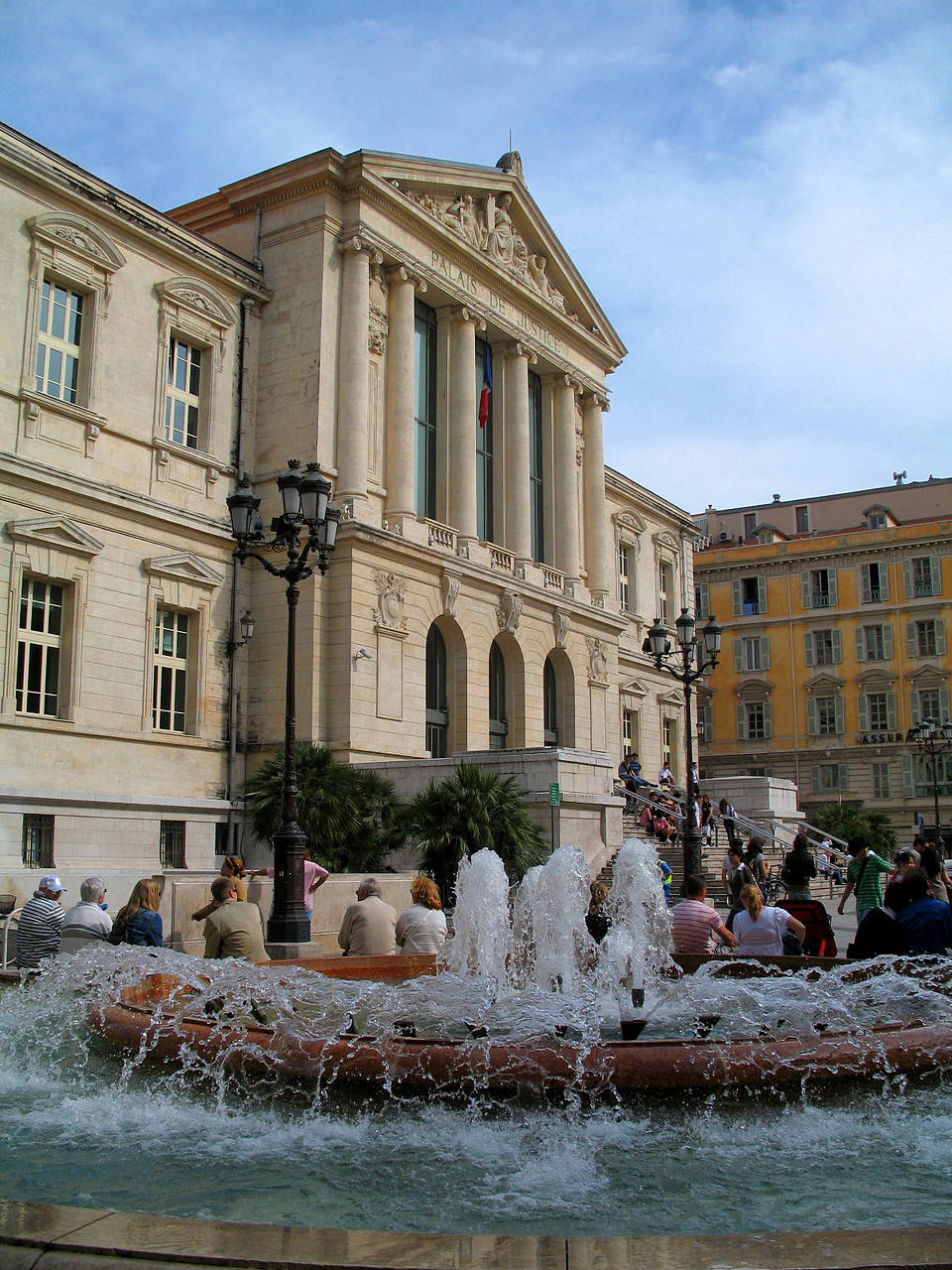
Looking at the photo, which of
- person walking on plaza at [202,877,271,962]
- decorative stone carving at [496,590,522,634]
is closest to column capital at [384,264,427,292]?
decorative stone carving at [496,590,522,634]

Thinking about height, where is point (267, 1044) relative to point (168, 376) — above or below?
below

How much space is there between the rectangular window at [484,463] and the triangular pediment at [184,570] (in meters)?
9.20

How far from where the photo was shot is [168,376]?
25.7m

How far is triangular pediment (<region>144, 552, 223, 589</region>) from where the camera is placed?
2428cm

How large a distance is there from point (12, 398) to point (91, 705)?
5.85 meters

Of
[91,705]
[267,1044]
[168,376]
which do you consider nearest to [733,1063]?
[267,1044]

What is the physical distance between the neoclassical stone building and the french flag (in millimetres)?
79

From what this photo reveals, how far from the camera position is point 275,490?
26.8m

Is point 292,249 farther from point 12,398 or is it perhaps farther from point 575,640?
point 575,640

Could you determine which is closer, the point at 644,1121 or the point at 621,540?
the point at 644,1121

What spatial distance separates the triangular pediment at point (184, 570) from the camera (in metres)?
24.3

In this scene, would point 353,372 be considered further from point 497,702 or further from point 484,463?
point 497,702

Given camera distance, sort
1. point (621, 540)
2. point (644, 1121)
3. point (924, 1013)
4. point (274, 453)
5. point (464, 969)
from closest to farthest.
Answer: point (644, 1121) < point (924, 1013) < point (464, 969) < point (274, 453) < point (621, 540)

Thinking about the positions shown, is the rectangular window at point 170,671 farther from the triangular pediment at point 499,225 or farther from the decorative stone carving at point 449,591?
the triangular pediment at point 499,225
